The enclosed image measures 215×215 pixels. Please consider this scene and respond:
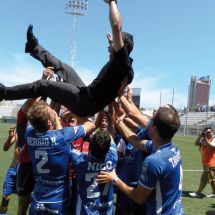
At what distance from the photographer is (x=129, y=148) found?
5.94 m

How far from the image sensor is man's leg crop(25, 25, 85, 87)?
5273mm

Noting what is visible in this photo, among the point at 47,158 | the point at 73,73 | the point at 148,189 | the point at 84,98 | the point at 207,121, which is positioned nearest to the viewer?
the point at 148,189

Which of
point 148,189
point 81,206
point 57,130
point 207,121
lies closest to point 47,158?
point 57,130

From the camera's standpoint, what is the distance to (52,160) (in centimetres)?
466

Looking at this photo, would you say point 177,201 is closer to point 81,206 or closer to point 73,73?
point 81,206

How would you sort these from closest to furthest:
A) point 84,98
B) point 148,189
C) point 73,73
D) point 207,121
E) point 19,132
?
1. point 148,189
2. point 84,98
3. point 73,73
4. point 19,132
5. point 207,121

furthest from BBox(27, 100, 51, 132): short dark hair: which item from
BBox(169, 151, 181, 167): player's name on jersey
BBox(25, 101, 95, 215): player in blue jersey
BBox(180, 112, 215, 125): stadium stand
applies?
BBox(180, 112, 215, 125): stadium stand

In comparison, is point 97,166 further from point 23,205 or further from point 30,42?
point 23,205

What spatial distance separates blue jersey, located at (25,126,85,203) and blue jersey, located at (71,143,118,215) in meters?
0.16

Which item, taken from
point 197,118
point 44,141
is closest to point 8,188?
point 44,141

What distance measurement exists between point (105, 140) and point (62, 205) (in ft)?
3.13

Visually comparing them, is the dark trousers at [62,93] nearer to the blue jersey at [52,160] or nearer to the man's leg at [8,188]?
the blue jersey at [52,160]

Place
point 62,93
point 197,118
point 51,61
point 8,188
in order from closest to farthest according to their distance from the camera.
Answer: point 62,93
point 51,61
point 8,188
point 197,118

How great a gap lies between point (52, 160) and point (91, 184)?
525mm
